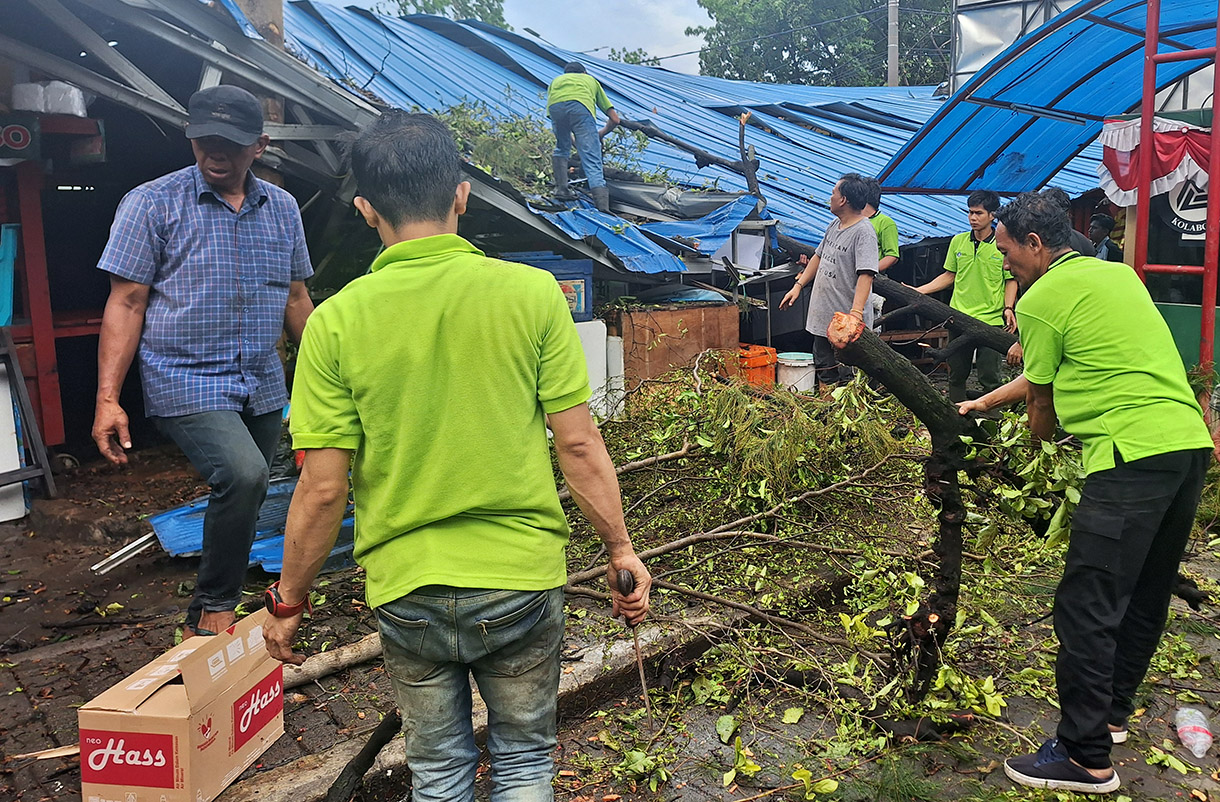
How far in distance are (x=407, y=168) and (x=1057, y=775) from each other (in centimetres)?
274

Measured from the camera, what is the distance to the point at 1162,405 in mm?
2930

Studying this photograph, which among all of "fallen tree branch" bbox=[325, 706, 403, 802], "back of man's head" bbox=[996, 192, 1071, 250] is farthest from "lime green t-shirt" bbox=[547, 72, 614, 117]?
"fallen tree branch" bbox=[325, 706, 403, 802]

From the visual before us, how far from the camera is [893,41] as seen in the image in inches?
899

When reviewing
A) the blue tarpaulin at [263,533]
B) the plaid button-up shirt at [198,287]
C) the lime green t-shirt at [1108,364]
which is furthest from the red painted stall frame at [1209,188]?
the plaid button-up shirt at [198,287]

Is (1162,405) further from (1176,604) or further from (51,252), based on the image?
(51,252)

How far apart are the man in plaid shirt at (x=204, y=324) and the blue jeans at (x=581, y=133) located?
5.99m

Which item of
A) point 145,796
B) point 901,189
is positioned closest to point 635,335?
point 901,189

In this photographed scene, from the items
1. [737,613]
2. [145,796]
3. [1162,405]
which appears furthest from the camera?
[737,613]

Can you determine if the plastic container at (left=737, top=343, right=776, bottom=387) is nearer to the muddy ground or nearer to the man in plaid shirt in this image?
the muddy ground

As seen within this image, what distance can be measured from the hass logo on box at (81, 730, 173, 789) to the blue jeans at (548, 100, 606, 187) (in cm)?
740

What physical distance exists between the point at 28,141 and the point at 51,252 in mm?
1999

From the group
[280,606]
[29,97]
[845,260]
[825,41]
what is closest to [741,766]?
[280,606]

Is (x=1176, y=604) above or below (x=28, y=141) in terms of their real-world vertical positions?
below

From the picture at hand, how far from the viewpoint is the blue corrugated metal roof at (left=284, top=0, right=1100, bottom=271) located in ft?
36.5
